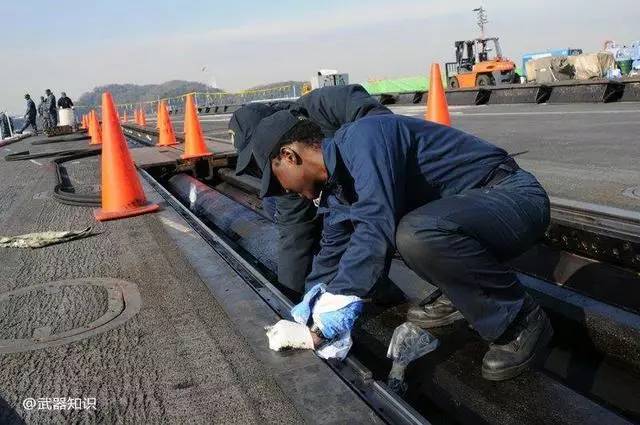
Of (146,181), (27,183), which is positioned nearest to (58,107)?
(27,183)

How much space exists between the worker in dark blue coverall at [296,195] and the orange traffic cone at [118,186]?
52.6 inches

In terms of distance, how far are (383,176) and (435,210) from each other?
271mm

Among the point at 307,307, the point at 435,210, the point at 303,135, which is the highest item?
the point at 303,135

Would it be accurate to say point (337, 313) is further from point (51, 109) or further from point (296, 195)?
point (51, 109)

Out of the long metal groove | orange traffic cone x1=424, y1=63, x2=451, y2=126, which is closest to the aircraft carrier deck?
the long metal groove

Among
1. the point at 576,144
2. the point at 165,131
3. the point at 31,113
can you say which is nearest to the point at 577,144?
the point at 576,144

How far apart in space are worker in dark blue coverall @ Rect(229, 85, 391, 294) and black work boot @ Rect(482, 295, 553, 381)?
1479 mm

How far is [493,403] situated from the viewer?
7.18ft

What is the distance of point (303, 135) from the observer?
236 centimetres

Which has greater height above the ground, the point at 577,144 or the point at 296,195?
the point at 296,195

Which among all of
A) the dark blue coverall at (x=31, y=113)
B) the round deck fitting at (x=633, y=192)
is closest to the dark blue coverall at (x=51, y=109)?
the dark blue coverall at (x=31, y=113)

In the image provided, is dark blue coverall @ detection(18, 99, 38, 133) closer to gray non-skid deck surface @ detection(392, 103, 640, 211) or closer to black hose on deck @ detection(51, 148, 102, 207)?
black hose on deck @ detection(51, 148, 102, 207)

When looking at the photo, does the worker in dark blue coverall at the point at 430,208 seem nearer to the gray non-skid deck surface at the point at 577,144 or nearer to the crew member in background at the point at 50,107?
the gray non-skid deck surface at the point at 577,144

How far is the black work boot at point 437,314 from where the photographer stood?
2.79m
